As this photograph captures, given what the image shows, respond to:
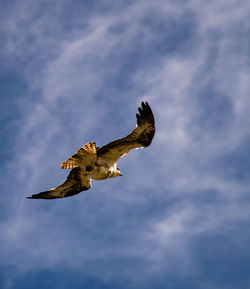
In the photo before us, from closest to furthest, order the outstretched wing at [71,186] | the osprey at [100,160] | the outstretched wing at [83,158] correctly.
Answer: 1. the outstretched wing at [83,158]
2. the osprey at [100,160]
3. the outstretched wing at [71,186]

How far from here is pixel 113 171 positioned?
47.4 ft

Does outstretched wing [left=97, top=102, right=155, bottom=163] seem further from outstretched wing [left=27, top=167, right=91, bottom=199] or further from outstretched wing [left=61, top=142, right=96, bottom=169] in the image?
outstretched wing [left=27, top=167, right=91, bottom=199]

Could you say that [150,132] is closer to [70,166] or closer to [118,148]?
[118,148]

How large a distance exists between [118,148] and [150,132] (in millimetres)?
957

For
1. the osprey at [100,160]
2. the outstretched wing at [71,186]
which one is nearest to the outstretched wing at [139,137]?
the osprey at [100,160]

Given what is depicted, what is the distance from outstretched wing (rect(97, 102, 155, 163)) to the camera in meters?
13.8

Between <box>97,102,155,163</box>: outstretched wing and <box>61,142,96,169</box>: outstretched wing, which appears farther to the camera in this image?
<box>97,102,155,163</box>: outstretched wing

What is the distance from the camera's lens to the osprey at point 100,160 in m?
13.7

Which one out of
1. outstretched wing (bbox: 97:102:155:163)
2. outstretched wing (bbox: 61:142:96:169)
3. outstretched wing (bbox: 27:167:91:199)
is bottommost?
outstretched wing (bbox: 27:167:91:199)

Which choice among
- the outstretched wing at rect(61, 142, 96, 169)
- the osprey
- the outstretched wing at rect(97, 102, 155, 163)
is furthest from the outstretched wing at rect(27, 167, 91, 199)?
the outstretched wing at rect(97, 102, 155, 163)

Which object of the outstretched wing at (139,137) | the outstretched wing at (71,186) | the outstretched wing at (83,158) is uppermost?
the outstretched wing at (139,137)

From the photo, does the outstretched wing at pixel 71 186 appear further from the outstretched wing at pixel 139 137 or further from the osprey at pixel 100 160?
the outstretched wing at pixel 139 137

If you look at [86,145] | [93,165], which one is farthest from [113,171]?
[86,145]

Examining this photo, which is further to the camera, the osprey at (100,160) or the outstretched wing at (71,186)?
the outstretched wing at (71,186)
